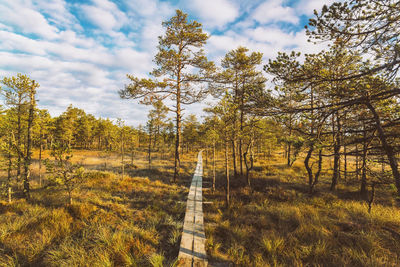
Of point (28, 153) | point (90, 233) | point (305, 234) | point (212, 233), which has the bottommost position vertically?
point (212, 233)

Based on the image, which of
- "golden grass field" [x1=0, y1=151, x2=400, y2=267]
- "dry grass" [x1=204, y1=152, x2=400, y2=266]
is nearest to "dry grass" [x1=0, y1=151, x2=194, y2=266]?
"golden grass field" [x1=0, y1=151, x2=400, y2=267]

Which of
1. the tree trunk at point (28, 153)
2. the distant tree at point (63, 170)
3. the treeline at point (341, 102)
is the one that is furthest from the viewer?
the tree trunk at point (28, 153)

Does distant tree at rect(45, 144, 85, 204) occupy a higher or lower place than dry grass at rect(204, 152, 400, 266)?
higher

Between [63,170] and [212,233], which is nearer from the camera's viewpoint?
[212,233]

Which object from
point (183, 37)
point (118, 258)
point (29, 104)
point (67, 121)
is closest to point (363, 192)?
point (118, 258)

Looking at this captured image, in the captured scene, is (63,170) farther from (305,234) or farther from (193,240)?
(305,234)

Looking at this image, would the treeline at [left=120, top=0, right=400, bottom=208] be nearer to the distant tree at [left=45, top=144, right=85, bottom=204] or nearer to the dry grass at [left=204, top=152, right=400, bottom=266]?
the dry grass at [left=204, top=152, right=400, bottom=266]

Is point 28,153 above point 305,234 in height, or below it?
above

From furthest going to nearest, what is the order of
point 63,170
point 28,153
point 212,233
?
point 28,153, point 63,170, point 212,233

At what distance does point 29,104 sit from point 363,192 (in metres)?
21.7

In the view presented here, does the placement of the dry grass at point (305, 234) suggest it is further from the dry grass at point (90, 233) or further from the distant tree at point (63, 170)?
the distant tree at point (63, 170)

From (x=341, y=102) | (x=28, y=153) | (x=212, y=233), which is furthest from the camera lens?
(x=28, y=153)

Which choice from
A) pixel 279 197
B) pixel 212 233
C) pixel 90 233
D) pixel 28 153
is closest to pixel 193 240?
pixel 212 233

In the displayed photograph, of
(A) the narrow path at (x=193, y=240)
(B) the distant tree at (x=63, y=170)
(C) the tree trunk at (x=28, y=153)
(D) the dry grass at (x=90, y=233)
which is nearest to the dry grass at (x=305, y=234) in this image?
(A) the narrow path at (x=193, y=240)
